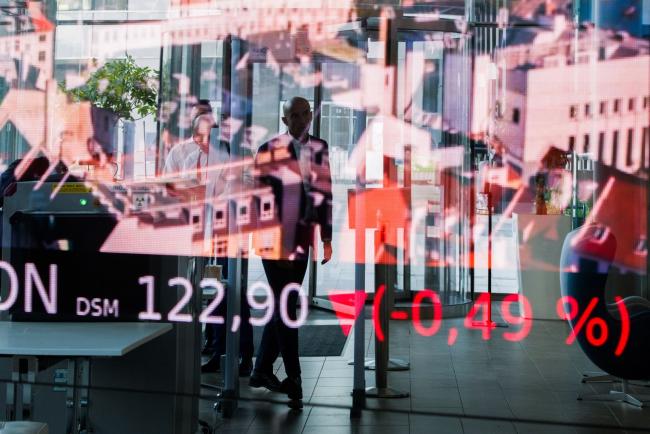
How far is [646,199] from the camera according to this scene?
5.99m

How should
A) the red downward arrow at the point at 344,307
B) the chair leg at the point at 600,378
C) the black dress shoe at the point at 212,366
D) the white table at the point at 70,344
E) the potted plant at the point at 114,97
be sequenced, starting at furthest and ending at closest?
the potted plant at the point at 114,97 → the red downward arrow at the point at 344,307 → the black dress shoe at the point at 212,366 → the chair leg at the point at 600,378 → the white table at the point at 70,344

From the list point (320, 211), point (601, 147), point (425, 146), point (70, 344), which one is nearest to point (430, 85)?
point (425, 146)

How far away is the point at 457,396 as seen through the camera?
427cm

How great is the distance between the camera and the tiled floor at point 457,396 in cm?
374

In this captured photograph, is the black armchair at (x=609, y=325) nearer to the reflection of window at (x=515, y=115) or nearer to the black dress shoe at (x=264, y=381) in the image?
the black dress shoe at (x=264, y=381)

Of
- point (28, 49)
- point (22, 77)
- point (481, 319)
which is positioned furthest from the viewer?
point (481, 319)

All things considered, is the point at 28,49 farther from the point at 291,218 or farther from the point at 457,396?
the point at 457,396

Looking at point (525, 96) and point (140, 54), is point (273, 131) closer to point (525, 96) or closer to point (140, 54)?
point (140, 54)

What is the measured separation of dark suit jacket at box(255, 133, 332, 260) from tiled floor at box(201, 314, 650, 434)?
2.06 feet

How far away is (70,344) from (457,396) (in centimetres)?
214

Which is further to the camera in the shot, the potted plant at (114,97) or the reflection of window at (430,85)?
the reflection of window at (430,85)

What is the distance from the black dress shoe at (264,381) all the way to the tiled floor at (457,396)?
0.16 ft

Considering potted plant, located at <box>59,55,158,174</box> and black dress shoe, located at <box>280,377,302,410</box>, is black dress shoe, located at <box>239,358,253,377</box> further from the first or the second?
potted plant, located at <box>59,55,158,174</box>

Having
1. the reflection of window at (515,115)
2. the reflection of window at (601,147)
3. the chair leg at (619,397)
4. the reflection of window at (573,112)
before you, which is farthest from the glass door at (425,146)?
the chair leg at (619,397)
